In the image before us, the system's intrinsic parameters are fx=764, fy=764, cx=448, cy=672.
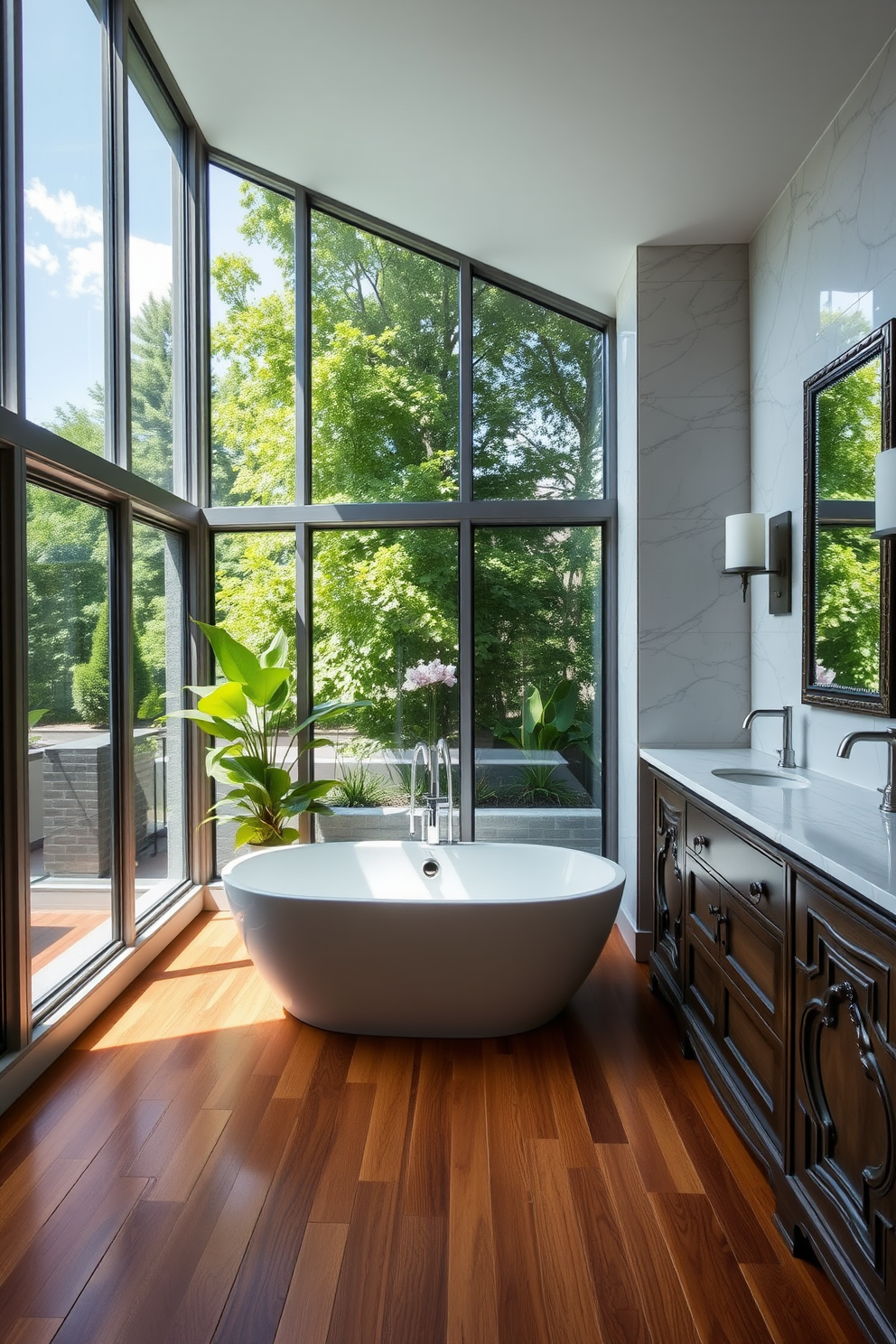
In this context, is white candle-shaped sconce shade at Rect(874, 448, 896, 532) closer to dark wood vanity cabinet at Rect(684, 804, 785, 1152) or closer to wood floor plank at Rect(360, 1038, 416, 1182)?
dark wood vanity cabinet at Rect(684, 804, 785, 1152)

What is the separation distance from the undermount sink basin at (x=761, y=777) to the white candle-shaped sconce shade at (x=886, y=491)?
1074mm

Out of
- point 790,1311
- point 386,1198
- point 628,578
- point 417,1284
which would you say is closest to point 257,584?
point 628,578

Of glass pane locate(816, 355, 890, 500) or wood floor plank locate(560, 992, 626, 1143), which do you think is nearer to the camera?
wood floor plank locate(560, 992, 626, 1143)

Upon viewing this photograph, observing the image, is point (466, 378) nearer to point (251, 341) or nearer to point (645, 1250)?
point (251, 341)

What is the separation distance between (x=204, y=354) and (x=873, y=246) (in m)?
3.06

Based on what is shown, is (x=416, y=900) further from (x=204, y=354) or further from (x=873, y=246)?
(x=204, y=354)

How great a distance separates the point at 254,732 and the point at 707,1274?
8.86 feet

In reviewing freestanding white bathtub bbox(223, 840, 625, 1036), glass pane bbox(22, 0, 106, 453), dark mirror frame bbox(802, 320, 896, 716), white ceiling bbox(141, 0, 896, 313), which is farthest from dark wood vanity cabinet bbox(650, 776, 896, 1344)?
glass pane bbox(22, 0, 106, 453)

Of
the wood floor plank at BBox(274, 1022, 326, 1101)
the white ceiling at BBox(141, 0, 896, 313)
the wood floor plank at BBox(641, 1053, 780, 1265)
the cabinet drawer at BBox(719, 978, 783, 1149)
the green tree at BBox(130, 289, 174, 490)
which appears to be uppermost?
the white ceiling at BBox(141, 0, 896, 313)

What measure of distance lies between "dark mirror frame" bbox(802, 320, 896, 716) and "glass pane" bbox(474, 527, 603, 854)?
135 cm

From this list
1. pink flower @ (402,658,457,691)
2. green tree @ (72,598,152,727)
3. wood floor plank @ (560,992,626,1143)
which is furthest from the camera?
pink flower @ (402,658,457,691)

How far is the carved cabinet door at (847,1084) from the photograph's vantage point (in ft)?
4.36

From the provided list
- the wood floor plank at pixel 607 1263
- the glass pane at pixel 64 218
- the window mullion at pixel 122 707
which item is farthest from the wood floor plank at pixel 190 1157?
the glass pane at pixel 64 218

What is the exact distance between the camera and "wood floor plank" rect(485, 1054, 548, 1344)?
151 centimetres
